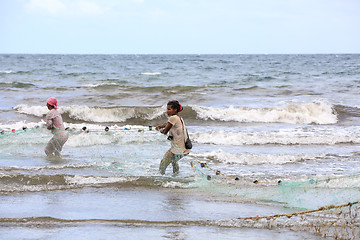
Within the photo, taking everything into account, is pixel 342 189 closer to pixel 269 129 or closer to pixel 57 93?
pixel 269 129

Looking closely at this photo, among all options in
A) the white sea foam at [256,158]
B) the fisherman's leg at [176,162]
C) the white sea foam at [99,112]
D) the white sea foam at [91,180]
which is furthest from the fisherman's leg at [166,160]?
the white sea foam at [99,112]

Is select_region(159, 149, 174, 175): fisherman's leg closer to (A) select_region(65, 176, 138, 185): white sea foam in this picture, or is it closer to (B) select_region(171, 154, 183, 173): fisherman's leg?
(B) select_region(171, 154, 183, 173): fisherman's leg

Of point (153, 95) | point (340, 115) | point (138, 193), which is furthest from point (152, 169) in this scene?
point (153, 95)

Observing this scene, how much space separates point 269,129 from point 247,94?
10518 millimetres

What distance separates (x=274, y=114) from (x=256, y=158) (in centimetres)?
845

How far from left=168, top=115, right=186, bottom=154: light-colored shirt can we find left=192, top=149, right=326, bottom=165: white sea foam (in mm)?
2581

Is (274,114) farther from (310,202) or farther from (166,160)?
(310,202)

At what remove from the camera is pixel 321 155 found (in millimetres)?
10664

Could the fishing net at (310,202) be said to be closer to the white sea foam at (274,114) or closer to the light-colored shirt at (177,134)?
the light-colored shirt at (177,134)

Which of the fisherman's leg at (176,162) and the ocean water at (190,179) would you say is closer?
the ocean water at (190,179)

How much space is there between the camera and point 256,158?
10250mm

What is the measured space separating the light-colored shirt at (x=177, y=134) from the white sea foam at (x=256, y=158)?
2581 mm

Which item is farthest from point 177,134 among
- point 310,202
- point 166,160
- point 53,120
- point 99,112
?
point 99,112

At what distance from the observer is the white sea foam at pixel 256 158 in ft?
33.0
